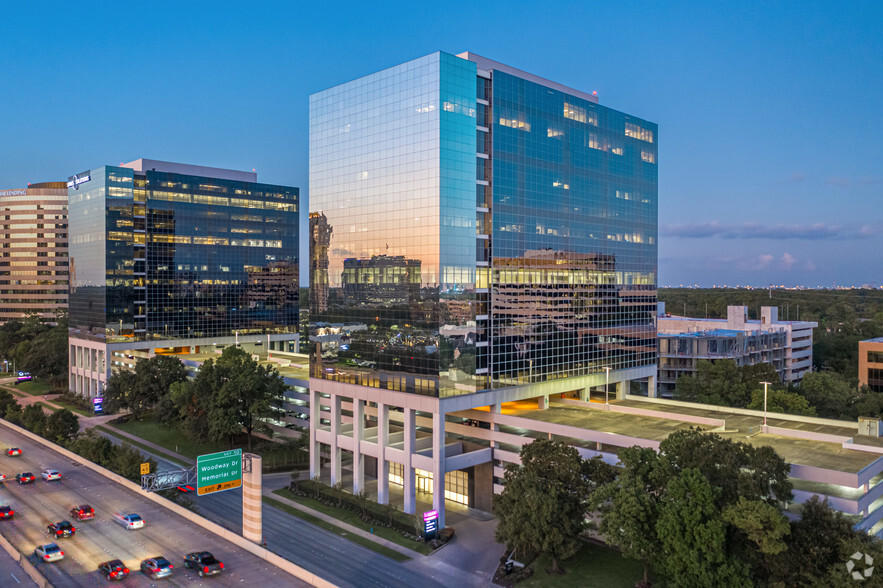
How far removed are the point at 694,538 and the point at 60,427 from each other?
9005 cm

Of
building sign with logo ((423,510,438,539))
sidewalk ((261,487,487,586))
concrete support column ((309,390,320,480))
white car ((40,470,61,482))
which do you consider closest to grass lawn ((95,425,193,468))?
white car ((40,470,61,482))

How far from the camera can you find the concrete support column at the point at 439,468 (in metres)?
67.1

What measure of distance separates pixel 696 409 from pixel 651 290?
21.1 meters

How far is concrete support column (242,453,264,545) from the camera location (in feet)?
187

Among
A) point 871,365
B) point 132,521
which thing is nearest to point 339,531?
point 132,521

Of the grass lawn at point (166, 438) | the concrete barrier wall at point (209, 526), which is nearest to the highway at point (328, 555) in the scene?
the concrete barrier wall at point (209, 526)

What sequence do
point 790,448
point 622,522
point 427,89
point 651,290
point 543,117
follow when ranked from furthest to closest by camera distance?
1. point 651,290
2. point 543,117
3. point 427,89
4. point 790,448
5. point 622,522

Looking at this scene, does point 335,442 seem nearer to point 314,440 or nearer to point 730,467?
point 314,440

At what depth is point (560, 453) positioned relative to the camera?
188 ft

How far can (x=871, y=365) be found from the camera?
124750 millimetres

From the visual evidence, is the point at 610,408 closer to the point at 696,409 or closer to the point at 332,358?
the point at 696,409

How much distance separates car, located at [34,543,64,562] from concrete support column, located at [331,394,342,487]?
30.7 meters

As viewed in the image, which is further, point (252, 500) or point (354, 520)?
point (354, 520)

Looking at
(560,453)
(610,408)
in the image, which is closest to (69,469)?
(560,453)
